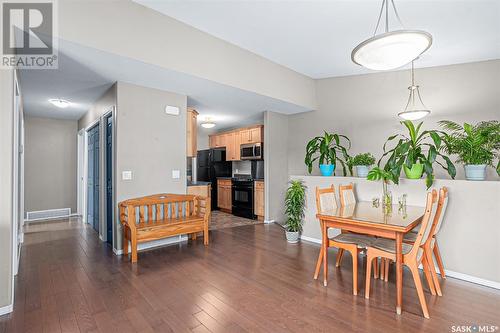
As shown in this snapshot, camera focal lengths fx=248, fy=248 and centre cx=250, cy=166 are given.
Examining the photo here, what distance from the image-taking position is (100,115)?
14.0ft

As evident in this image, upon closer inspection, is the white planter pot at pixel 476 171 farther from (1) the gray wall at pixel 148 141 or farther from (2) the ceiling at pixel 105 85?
(1) the gray wall at pixel 148 141

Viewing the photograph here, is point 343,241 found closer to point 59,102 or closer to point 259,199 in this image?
point 259,199

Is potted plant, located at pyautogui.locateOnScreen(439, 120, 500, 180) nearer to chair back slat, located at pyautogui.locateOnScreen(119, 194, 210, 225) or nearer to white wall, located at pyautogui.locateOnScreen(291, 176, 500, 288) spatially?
white wall, located at pyautogui.locateOnScreen(291, 176, 500, 288)

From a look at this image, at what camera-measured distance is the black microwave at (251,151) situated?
20.0 ft

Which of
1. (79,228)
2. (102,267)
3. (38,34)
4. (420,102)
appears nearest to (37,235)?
(79,228)

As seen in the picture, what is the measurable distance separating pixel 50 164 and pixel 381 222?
7201 millimetres

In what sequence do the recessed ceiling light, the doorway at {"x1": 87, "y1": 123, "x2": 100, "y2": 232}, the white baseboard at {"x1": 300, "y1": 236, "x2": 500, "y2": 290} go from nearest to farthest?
the white baseboard at {"x1": 300, "y1": 236, "x2": 500, "y2": 290}, the recessed ceiling light, the doorway at {"x1": 87, "y1": 123, "x2": 100, "y2": 232}

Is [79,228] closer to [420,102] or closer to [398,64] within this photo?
[398,64]

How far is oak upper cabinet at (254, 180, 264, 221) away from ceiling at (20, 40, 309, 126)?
64.9 inches

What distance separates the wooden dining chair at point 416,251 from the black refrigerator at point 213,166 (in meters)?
5.34

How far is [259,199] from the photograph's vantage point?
5.84 meters

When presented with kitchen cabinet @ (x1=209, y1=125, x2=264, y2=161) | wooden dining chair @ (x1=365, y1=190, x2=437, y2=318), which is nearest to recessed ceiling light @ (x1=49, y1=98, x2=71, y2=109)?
kitchen cabinet @ (x1=209, y1=125, x2=264, y2=161)

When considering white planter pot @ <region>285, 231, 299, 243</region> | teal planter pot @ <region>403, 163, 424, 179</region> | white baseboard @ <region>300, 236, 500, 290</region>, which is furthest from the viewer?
white planter pot @ <region>285, 231, 299, 243</region>

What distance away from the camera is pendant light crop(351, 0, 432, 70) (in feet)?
5.80
